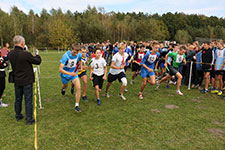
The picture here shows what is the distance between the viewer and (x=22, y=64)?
401 cm

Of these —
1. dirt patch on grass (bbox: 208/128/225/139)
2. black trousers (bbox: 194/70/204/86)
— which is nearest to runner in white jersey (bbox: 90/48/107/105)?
Answer: dirt patch on grass (bbox: 208/128/225/139)

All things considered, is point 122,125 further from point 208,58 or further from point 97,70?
point 208,58

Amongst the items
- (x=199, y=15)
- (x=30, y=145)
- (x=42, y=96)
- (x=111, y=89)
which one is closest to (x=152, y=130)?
(x=30, y=145)

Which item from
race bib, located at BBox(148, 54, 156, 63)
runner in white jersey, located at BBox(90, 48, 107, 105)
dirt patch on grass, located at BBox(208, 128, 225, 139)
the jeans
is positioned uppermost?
race bib, located at BBox(148, 54, 156, 63)

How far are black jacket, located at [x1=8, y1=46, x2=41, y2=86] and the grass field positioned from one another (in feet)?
3.93

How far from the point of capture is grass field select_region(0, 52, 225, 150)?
3611mm

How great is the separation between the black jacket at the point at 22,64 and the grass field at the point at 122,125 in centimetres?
120

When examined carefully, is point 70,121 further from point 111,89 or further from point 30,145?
point 111,89

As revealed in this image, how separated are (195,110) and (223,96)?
240 centimetres

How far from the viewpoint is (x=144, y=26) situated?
56.9 metres

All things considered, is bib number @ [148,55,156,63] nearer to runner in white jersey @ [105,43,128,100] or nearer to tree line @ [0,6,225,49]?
runner in white jersey @ [105,43,128,100]

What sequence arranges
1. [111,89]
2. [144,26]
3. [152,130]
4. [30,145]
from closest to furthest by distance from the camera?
[30,145]
[152,130]
[111,89]
[144,26]

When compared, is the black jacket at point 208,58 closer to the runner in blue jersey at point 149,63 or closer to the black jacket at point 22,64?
the runner in blue jersey at point 149,63

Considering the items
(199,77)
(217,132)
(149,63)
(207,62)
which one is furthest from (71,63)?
(199,77)
